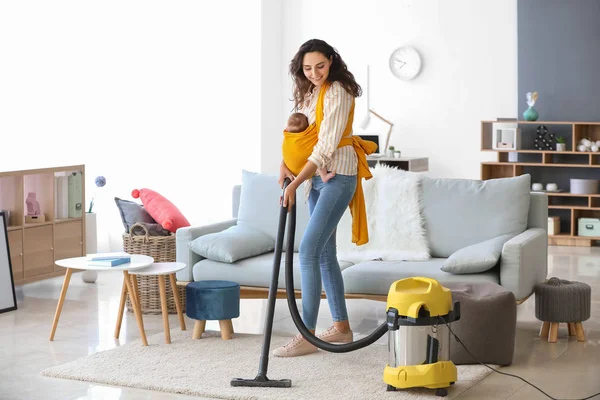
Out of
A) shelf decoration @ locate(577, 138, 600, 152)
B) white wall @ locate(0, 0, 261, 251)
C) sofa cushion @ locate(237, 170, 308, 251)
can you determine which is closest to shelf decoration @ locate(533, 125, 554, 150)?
shelf decoration @ locate(577, 138, 600, 152)

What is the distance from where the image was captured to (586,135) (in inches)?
351

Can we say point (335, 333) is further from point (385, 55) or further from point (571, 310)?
point (385, 55)

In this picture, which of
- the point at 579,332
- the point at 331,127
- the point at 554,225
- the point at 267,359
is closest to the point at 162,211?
→ the point at 331,127

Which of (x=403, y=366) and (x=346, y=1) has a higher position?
(x=346, y=1)

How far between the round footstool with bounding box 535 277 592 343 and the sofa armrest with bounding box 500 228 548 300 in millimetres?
89

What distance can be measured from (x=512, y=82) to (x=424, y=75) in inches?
36.0

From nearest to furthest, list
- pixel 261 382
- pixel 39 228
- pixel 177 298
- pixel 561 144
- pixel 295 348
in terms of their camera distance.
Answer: pixel 261 382 → pixel 295 348 → pixel 177 298 → pixel 39 228 → pixel 561 144

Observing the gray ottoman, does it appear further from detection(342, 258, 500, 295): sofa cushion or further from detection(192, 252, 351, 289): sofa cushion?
detection(192, 252, 351, 289): sofa cushion

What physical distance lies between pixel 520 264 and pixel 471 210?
2.12ft

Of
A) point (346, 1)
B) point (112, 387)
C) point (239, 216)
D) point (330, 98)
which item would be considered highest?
point (346, 1)

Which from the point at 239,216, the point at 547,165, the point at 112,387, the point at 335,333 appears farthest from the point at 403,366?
the point at 547,165

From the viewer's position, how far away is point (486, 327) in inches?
168

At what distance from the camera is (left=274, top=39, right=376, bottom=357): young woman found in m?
4.25

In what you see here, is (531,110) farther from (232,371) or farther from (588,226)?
Result: (232,371)
